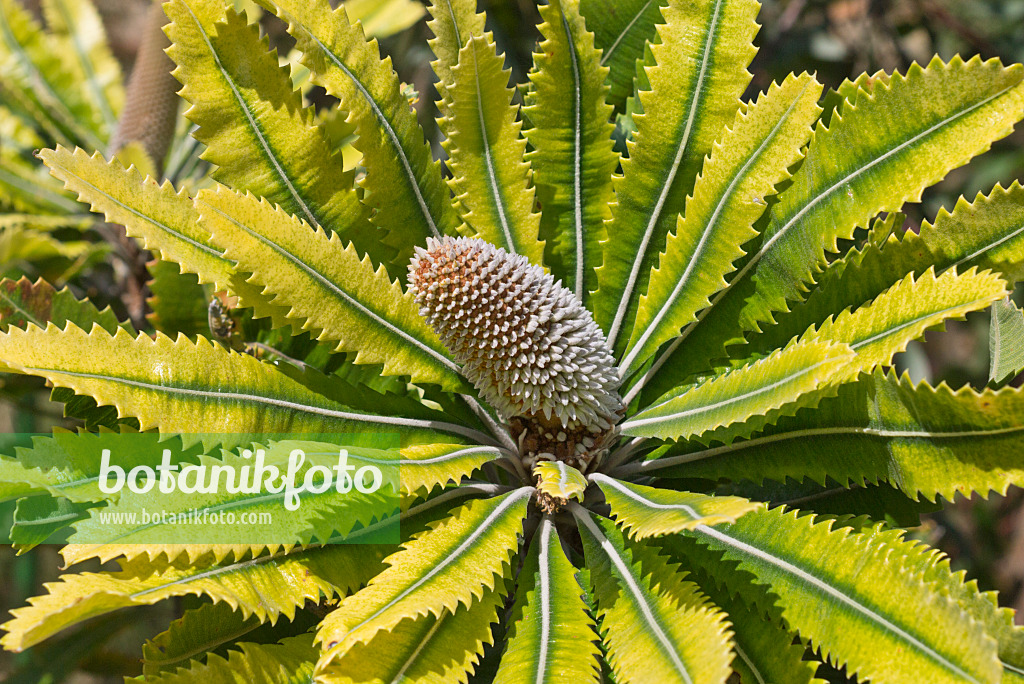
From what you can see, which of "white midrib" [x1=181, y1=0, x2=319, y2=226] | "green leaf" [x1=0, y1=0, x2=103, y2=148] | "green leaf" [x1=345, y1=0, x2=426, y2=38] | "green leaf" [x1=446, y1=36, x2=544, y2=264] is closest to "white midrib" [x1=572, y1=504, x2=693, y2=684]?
"green leaf" [x1=446, y1=36, x2=544, y2=264]

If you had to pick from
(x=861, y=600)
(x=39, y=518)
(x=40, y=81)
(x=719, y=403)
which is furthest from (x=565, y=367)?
(x=40, y=81)

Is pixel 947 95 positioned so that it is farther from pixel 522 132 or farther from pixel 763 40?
pixel 763 40

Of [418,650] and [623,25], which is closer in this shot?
[418,650]

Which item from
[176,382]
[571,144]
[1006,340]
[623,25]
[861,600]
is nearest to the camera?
[861,600]

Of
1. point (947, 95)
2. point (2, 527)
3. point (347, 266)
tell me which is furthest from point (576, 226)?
point (2, 527)

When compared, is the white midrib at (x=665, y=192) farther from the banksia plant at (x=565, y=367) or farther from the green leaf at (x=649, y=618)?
the green leaf at (x=649, y=618)

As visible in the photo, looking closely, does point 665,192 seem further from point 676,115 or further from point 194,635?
point 194,635

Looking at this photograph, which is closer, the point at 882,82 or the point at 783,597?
the point at 783,597

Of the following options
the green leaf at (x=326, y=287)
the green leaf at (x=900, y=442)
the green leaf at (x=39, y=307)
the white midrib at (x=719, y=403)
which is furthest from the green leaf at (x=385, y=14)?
the green leaf at (x=900, y=442)
